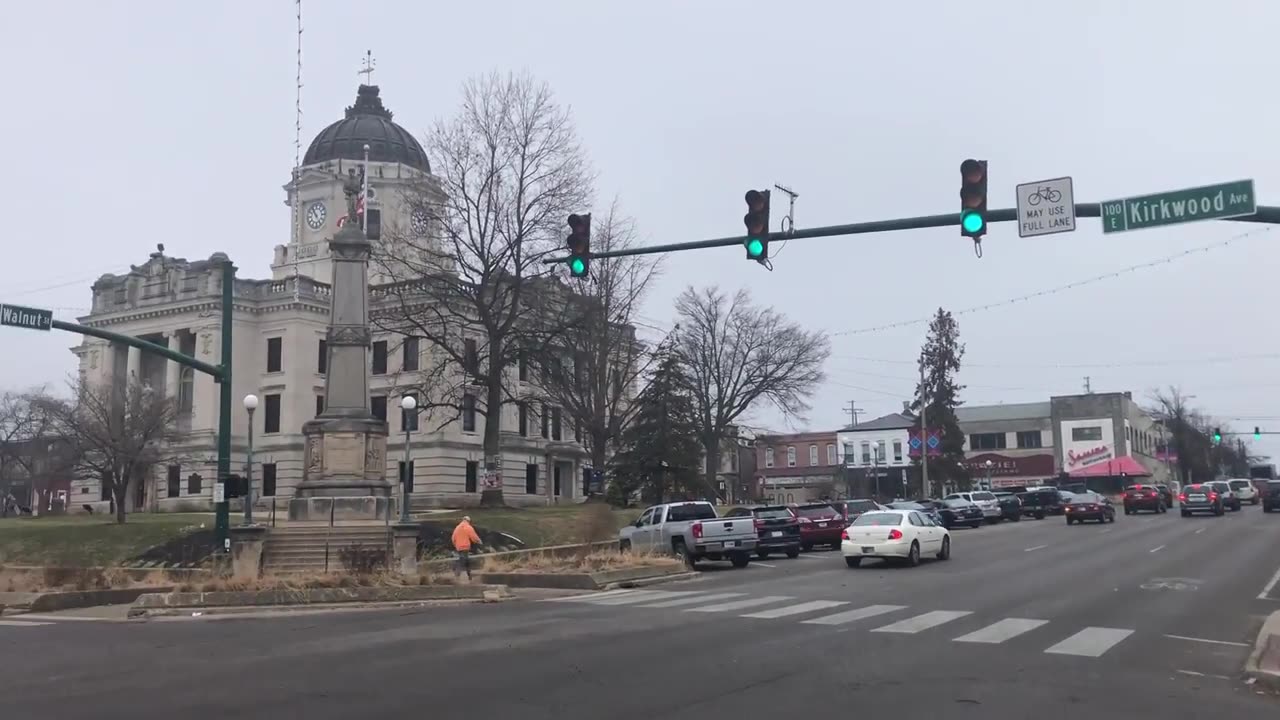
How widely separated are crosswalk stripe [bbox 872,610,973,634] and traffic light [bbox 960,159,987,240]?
17.6 feet

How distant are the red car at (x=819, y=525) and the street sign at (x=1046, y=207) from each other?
20.8 meters

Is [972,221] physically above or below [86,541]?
above

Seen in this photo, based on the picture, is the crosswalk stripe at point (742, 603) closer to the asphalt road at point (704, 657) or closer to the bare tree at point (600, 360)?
the asphalt road at point (704, 657)

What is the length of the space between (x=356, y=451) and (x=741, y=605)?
1948 cm

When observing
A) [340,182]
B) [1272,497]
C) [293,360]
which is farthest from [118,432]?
[1272,497]

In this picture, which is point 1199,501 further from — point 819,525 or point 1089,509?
point 819,525

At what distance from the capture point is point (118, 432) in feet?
144

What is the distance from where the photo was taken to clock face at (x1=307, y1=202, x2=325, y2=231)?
68.9 m

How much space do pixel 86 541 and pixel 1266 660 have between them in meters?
36.6

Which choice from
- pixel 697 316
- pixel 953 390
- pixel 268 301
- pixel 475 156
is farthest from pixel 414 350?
pixel 953 390

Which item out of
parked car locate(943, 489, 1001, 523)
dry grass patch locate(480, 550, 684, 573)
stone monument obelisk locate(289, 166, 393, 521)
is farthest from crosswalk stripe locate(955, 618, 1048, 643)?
parked car locate(943, 489, 1001, 523)

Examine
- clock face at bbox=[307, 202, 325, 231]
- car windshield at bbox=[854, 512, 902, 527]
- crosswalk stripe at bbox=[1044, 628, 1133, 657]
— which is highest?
clock face at bbox=[307, 202, 325, 231]

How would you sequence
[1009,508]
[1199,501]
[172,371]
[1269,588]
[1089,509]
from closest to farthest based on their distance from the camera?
[1269,588] → [1089,509] → [1199,501] → [1009,508] → [172,371]

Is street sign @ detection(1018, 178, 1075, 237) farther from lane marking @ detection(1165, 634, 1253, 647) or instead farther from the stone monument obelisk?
the stone monument obelisk
